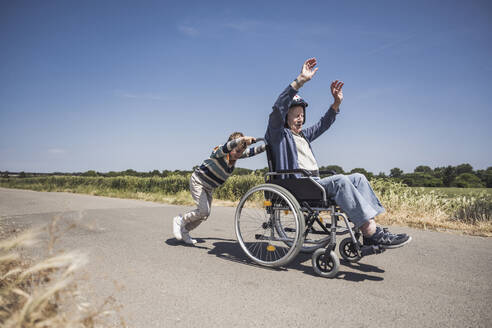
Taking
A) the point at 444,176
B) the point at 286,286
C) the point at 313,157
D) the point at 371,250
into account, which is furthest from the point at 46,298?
the point at 444,176

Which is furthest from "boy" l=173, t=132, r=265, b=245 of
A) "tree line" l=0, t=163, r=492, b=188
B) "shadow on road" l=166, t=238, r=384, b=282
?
"tree line" l=0, t=163, r=492, b=188

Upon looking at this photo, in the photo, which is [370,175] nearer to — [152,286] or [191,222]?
[191,222]

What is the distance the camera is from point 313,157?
378 centimetres

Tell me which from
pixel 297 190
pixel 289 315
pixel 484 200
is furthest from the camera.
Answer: pixel 484 200

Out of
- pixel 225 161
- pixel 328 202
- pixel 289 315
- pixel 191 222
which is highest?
pixel 225 161

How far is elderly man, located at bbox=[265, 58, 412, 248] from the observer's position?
9.17 feet

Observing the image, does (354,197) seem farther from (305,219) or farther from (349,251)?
(349,251)

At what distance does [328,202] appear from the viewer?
9.87ft

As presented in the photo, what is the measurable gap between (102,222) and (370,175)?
6535mm

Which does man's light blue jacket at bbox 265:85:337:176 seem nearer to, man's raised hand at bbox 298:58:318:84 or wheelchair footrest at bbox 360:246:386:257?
man's raised hand at bbox 298:58:318:84

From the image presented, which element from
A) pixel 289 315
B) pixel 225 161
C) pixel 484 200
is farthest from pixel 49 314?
pixel 484 200

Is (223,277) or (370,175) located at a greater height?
(370,175)

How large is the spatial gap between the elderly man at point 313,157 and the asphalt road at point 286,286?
450 millimetres

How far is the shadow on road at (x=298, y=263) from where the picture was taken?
115 inches
